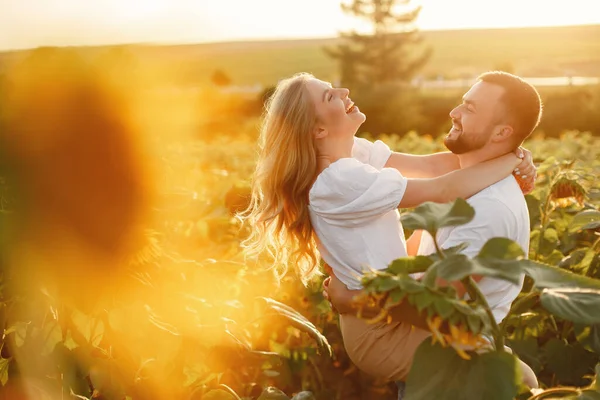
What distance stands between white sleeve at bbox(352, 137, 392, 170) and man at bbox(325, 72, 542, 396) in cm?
33

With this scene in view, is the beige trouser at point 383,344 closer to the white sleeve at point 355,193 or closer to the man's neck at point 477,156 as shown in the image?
the white sleeve at point 355,193

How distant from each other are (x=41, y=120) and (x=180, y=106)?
36 cm

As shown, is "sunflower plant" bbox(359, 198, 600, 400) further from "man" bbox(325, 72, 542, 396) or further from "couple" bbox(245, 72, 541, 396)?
"man" bbox(325, 72, 542, 396)

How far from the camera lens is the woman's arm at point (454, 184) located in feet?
6.38

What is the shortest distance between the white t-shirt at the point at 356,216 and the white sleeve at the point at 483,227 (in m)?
0.18

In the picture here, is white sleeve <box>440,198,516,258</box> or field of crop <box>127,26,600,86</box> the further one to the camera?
field of crop <box>127,26,600,86</box>

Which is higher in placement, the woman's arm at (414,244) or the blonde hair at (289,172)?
the blonde hair at (289,172)

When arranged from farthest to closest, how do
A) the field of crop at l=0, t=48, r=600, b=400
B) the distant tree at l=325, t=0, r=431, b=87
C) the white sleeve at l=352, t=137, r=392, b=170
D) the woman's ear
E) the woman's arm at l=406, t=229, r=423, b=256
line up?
the distant tree at l=325, t=0, r=431, b=87, the white sleeve at l=352, t=137, r=392, b=170, the woman's arm at l=406, t=229, r=423, b=256, the woman's ear, the field of crop at l=0, t=48, r=600, b=400

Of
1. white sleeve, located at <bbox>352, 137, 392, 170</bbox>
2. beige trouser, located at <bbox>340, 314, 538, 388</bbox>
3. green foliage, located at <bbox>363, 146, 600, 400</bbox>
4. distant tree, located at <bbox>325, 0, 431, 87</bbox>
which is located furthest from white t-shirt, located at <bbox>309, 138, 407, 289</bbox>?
distant tree, located at <bbox>325, 0, 431, 87</bbox>

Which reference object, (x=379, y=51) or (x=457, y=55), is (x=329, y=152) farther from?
(x=457, y=55)

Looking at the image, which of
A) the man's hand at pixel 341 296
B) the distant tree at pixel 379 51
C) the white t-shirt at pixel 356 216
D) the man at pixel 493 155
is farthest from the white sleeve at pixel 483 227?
the distant tree at pixel 379 51

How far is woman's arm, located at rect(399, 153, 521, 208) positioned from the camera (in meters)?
1.94

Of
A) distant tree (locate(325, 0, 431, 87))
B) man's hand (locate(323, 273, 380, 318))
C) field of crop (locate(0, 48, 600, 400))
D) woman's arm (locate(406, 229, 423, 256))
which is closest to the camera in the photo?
field of crop (locate(0, 48, 600, 400))

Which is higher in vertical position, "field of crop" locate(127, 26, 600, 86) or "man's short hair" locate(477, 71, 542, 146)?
"man's short hair" locate(477, 71, 542, 146)
